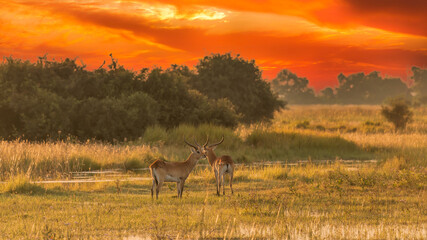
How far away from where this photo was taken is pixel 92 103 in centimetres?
3478

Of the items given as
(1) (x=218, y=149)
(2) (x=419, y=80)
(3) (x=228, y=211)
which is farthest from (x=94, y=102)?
(2) (x=419, y=80)

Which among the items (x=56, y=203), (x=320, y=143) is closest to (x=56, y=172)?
(x=56, y=203)

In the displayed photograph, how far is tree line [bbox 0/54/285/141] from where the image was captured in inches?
1314

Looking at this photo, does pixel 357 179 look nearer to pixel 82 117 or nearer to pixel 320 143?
pixel 320 143

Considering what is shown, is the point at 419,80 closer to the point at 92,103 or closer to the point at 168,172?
the point at 92,103

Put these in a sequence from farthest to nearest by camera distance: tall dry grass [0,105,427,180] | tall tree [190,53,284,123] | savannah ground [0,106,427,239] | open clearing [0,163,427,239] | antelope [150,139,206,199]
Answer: tall tree [190,53,284,123] < tall dry grass [0,105,427,180] < antelope [150,139,206,199] < savannah ground [0,106,427,239] < open clearing [0,163,427,239]

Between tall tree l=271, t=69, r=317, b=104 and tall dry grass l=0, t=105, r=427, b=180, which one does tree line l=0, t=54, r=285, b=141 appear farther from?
tall tree l=271, t=69, r=317, b=104

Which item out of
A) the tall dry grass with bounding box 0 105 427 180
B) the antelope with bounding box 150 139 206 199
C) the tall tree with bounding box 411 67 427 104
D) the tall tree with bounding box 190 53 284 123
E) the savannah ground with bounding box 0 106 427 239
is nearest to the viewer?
the savannah ground with bounding box 0 106 427 239

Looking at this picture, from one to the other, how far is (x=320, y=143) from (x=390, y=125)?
22607mm

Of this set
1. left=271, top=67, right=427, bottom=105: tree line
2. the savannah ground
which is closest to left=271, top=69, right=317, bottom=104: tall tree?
left=271, top=67, right=427, bottom=105: tree line

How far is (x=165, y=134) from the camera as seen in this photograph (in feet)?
109

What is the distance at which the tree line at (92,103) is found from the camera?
1314 inches

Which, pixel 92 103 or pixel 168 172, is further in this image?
pixel 92 103

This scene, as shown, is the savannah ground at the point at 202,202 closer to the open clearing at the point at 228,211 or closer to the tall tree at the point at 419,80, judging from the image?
the open clearing at the point at 228,211
